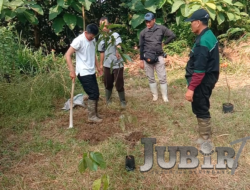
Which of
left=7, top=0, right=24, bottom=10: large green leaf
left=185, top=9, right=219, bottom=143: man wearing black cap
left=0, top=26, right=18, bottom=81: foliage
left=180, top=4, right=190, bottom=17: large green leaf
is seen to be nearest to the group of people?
left=185, top=9, right=219, bottom=143: man wearing black cap

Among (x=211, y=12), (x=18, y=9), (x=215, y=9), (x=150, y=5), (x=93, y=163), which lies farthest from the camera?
(x=150, y=5)

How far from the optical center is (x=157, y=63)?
Answer: 15.1ft

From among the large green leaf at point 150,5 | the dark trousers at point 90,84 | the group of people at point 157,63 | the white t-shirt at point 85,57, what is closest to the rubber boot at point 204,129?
the group of people at point 157,63

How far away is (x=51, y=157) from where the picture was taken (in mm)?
3061

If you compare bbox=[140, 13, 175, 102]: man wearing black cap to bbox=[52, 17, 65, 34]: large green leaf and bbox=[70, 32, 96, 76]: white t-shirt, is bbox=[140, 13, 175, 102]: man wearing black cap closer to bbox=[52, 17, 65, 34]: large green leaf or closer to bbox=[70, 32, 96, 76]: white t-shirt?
bbox=[70, 32, 96, 76]: white t-shirt

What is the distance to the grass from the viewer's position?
8.53 feet

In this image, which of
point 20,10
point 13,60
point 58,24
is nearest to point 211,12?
point 58,24

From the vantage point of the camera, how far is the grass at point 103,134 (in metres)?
2.60

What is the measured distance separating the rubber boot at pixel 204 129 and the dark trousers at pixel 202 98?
63 mm

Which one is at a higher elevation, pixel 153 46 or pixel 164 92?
pixel 153 46

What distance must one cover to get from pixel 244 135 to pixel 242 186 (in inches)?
41.0

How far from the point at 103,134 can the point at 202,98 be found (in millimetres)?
1360
